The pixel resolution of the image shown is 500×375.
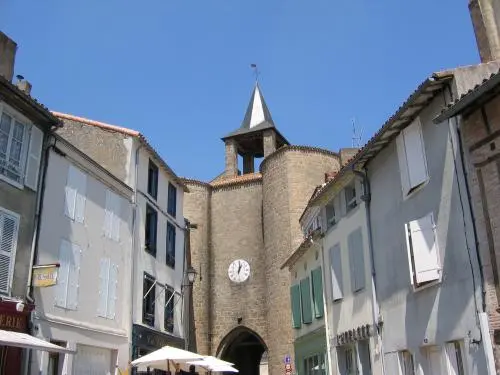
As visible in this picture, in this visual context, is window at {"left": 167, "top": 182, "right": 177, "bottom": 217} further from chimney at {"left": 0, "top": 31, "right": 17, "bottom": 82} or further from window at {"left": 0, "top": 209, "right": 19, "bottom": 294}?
window at {"left": 0, "top": 209, "right": 19, "bottom": 294}

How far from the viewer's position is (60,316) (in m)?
13.8

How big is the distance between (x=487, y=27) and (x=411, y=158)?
2.90 metres

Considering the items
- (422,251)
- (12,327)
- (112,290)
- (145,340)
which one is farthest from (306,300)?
(12,327)

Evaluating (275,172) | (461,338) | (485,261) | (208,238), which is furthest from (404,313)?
(208,238)

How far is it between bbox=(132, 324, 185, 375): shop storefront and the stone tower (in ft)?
33.0

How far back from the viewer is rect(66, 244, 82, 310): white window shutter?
14367mm

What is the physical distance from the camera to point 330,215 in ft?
54.2

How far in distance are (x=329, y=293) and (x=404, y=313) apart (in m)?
4.73

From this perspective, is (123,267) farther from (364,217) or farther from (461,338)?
(461,338)

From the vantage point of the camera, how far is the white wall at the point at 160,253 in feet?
60.5

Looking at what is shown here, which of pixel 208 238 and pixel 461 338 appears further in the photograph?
pixel 208 238

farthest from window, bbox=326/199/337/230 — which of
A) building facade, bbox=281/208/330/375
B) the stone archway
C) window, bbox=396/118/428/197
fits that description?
the stone archway

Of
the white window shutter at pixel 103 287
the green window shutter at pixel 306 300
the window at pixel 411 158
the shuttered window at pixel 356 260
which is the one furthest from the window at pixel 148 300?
the window at pixel 411 158

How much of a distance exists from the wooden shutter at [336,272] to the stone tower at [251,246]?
13.6 metres
